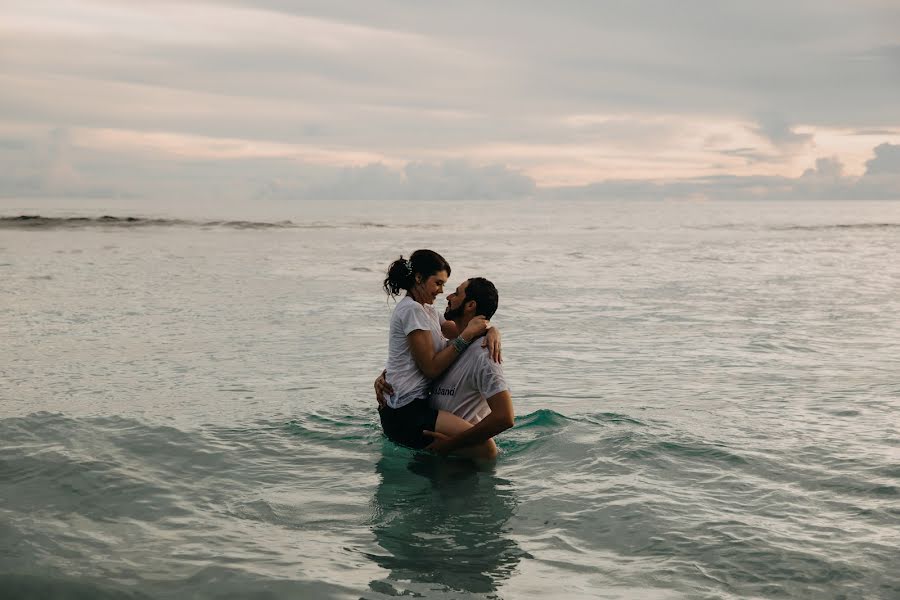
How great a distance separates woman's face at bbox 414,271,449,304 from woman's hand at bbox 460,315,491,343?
43cm

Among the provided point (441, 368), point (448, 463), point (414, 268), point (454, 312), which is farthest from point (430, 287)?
point (448, 463)

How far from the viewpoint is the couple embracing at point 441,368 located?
6984 mm

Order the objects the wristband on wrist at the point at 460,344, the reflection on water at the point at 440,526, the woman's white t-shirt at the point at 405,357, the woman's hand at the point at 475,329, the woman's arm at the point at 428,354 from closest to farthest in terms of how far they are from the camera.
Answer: the reflection on water at the point at 440,526, the woman's hand at the point at 475,329, the wristband on wrist at the point at 460,344, the woman's arm at the point at 428,354, the woman's white t-shirt at the point at 405,357

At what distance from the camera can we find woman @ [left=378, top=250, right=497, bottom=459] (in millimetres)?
7145

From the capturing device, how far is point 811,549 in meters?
5.69

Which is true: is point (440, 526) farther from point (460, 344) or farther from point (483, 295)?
point (483, 295)

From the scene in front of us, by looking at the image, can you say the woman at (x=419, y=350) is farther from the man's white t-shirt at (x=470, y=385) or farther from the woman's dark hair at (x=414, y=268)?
the man's white t-shirt at (x=470, y=385)

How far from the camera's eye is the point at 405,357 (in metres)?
7.55

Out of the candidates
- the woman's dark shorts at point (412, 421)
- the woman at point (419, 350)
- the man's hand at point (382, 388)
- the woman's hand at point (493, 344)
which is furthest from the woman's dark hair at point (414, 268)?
the woman's dark shorts at point (412, 421)

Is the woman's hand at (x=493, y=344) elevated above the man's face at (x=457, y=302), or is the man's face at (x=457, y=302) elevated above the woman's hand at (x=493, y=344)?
the man's face at (x=457, y=302)

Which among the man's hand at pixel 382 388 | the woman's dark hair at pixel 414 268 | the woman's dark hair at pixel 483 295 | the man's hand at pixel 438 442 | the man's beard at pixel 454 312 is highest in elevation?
the woman's dark hair at pixel 414 268

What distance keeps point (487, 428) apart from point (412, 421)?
2.86ft

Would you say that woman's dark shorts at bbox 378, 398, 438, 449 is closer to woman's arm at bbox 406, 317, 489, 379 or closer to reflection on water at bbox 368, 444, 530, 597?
reflection on water at bbox 368, 444, 530, 597

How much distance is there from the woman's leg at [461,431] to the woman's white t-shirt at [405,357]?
300 millimetres
